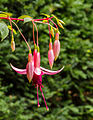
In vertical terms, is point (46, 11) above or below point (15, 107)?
above

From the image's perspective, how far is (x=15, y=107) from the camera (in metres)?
1.49

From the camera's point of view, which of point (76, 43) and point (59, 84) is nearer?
point (59, 84)

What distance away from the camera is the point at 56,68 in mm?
1717

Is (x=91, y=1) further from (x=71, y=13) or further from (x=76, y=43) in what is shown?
(x=76, y=43)

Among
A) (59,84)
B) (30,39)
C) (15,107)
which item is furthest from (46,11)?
(15,107)

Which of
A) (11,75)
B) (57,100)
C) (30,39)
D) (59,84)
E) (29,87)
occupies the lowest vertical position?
(57,100)

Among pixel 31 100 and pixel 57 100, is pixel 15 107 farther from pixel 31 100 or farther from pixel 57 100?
pixel 57 100

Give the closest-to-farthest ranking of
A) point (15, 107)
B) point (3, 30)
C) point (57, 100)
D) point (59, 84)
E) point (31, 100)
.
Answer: point (3, 30), point (15, 107), point (31, 100), point (59, 84), point (57, 100)

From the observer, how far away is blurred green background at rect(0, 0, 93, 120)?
145cm

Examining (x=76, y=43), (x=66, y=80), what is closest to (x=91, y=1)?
(x=76, y=43)

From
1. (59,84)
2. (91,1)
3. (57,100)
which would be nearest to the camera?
(59,84)

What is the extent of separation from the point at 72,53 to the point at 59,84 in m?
0.36

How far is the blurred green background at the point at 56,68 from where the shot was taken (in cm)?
145

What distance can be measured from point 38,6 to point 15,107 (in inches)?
33.8
